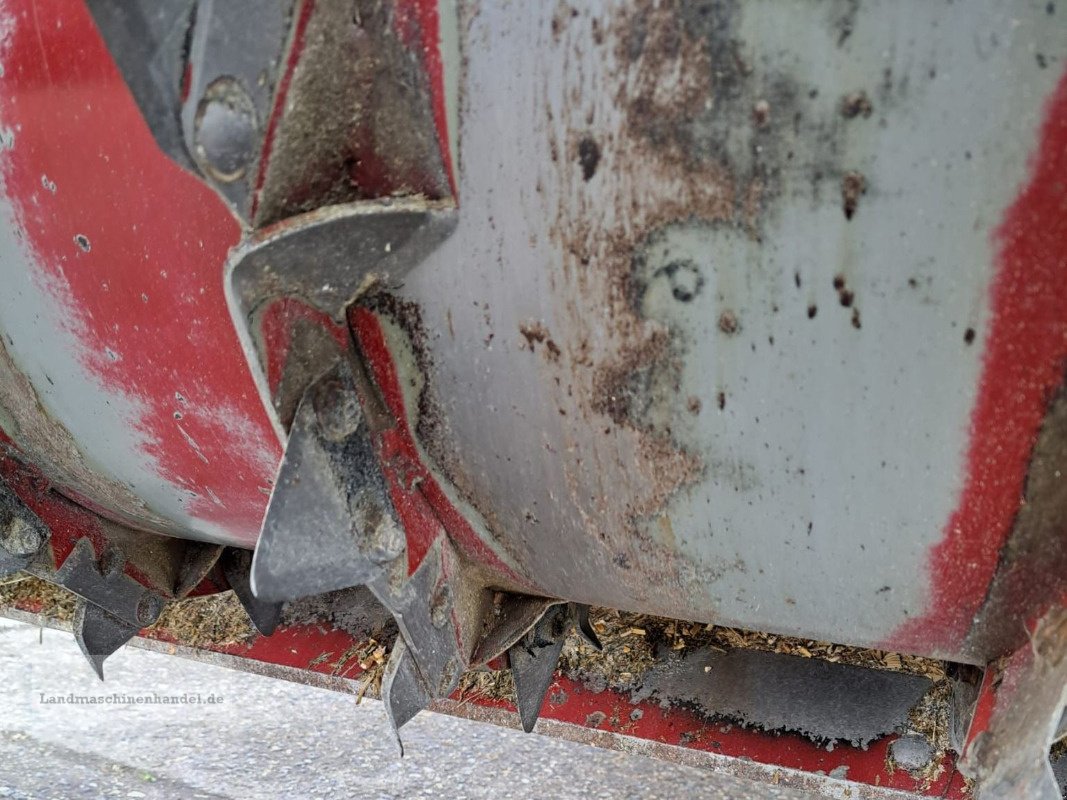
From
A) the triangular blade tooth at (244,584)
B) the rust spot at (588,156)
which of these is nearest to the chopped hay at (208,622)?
the triangular blade tooth at (244,584)

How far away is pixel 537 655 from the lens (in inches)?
44.8

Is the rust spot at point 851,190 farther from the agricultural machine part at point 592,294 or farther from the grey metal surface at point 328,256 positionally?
the grey metal surface at point 328,256

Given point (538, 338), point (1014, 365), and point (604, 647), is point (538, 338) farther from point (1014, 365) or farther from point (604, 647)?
point (604, 647)

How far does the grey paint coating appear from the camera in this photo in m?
0.52

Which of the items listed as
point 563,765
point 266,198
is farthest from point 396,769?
point 266,198

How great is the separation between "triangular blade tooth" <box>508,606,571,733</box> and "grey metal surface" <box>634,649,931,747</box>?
22 cm

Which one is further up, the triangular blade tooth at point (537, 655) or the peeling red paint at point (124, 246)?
the peeling red paint at point (124, 246)

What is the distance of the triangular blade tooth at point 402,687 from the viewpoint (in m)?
0.84

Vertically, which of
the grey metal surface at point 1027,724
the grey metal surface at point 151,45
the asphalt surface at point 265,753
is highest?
the grey metal surface at point 151,45

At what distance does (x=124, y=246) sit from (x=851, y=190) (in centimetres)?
52

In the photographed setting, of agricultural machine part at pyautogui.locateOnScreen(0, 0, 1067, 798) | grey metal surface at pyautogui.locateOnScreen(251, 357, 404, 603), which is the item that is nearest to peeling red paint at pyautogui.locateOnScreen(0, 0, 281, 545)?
agricultural machine part at pyautogui.locateOnScreen(0, 0, 1067, 798)

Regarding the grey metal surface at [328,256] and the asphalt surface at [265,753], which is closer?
the grey metal surface at [328,256]

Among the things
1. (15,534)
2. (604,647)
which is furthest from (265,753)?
(15,534)

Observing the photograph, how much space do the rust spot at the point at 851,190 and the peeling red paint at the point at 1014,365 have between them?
0.23 feet
